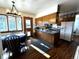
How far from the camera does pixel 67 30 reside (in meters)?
4.79

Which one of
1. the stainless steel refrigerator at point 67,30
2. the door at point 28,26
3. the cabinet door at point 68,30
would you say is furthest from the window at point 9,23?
the cabinet door at point 68,30

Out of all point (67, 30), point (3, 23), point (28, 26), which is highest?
point (3, 23)

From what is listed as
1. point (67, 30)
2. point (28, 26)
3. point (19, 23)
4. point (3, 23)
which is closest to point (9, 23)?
point (3, 23)

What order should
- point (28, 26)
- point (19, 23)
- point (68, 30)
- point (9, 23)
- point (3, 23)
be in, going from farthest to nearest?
point (28, 26), point (19, 23), point (9, 23), point (3, 23), point (68, 30)

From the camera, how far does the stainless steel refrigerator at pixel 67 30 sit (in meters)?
4.54

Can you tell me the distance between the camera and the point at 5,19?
5.10 metres

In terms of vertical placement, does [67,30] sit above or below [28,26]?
below

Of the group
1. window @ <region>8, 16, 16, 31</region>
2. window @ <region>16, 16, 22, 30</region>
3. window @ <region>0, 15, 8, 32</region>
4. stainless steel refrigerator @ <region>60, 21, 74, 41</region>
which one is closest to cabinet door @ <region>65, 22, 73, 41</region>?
stainless steel refrigerator @ <region>60, 21, 74, 41</region>

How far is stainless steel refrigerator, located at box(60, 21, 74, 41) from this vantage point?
4.54 metres

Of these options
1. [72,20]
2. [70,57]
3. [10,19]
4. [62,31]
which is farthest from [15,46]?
[72,20]

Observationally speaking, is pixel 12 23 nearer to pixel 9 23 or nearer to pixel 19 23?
pixel 9 23

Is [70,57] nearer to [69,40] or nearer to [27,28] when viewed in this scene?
[69,40]

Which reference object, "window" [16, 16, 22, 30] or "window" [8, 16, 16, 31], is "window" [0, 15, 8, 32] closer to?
"window" [8, 16, 16, 31]

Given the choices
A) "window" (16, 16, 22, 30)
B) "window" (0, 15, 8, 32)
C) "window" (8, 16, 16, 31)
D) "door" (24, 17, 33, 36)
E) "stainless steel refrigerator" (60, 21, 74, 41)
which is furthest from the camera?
"door" (24, 17, 33, 36)
